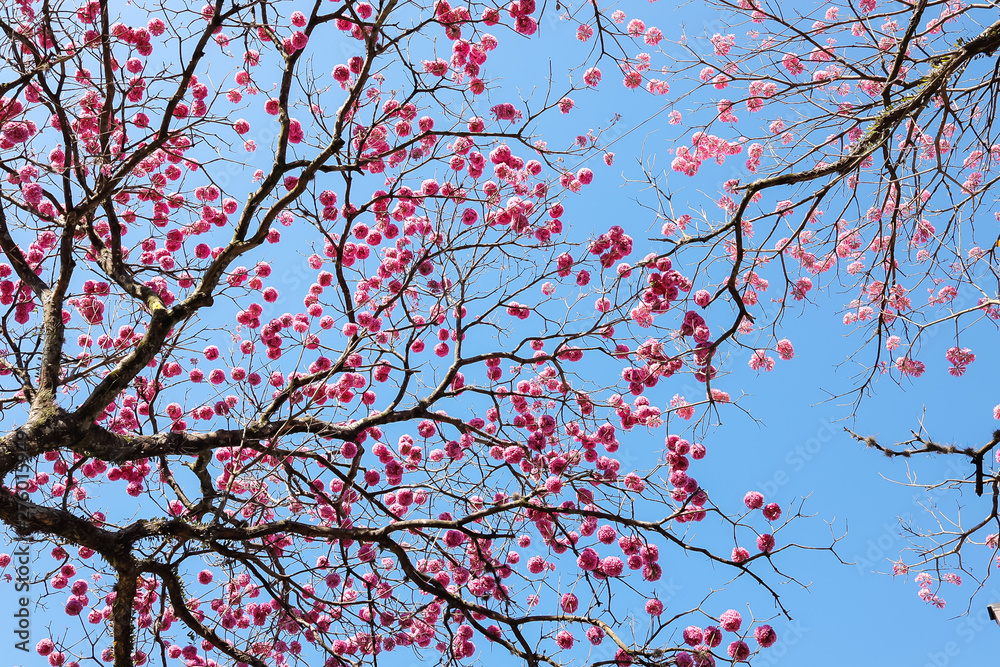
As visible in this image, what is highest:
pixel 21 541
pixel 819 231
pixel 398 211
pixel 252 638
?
pixel 398 211

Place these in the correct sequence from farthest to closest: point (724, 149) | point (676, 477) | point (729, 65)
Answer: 1. point (724, 149)
2. point (676, 477)
3. point (729, 65)

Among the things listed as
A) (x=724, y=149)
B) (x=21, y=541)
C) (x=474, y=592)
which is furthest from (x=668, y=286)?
(x=21, y=541)

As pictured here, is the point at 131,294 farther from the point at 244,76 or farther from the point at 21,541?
the point at 244,76

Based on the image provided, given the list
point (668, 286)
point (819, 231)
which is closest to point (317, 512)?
point (668, 286)

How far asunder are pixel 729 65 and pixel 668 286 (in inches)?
67.5

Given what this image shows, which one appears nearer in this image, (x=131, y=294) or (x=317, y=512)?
(x=131, y=294)

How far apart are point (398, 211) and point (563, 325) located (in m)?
2.09

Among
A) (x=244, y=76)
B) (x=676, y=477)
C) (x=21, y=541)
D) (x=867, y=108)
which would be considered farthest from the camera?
(x=244, y=76)

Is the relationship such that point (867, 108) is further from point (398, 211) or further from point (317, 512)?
point (317, 512)

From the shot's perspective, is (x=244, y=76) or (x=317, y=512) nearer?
(x=317, y=512)

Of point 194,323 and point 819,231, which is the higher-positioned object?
point 194,323

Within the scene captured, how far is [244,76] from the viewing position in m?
6.09

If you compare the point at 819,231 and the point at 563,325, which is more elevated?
the point at 563,325

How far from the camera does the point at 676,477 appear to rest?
17.5 feet
